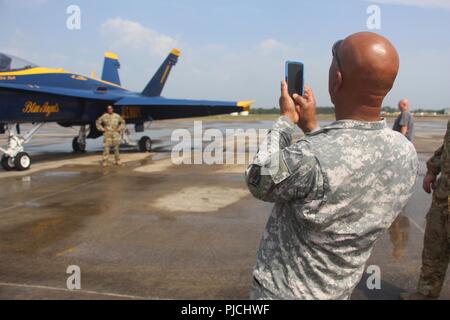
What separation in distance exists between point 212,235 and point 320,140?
12.6ft

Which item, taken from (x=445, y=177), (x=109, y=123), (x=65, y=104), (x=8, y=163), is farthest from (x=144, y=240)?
(x=65, y=104)

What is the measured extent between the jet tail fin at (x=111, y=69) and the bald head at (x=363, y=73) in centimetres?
1926

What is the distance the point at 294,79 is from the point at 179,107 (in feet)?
46.6

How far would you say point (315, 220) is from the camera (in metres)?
1.42

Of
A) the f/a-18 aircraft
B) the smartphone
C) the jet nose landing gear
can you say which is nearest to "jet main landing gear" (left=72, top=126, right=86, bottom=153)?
the f/a-18 aircraft

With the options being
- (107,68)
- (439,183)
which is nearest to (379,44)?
(439,183)

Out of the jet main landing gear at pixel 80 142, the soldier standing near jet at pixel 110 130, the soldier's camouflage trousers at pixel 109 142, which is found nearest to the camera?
the soldier's camouflage trousers at pixel 109 142

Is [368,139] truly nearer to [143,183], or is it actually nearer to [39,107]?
[143,183]

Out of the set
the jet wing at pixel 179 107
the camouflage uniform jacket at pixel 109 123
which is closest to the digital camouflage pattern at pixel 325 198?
the camouflage uniform jacket at pixel 109 123

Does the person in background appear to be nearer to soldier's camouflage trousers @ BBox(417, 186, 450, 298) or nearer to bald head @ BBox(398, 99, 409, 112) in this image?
bald head @ BBox(398, 99, 409, 112)

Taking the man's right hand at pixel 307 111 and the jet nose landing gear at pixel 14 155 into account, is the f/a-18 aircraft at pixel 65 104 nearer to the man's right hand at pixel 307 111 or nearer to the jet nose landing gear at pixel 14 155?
the jet nose landing gear at pixel 14 155

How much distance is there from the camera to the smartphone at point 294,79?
5.16ft

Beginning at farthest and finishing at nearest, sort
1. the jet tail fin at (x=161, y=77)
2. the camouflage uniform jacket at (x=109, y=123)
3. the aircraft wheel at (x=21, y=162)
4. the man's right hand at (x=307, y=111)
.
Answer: the jet tail fin at (x=161, y=77)
the camouflage uniform jacket at (x=109, y=123)
the aircraft wheel at (x=21, y=162)
the man's right hand at (x=307, y=111)

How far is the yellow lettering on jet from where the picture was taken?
10.7m
